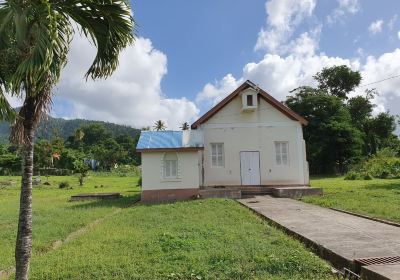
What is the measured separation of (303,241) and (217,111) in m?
13.9

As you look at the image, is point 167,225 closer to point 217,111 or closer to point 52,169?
point 217,111

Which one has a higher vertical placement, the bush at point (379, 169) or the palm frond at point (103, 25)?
the palm frond at point (103, 25)

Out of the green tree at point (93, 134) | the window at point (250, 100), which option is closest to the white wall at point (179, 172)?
the window at point (250, 100)

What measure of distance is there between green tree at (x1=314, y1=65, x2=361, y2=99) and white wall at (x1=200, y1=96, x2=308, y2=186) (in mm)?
38590

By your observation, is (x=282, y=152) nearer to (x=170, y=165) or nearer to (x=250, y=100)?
(x=250, y=100)

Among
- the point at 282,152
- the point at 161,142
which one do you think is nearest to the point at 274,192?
the point at 282,152

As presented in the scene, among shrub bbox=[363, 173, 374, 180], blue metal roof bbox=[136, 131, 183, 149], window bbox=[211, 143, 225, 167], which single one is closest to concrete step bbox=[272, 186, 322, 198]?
window bbox=[211, 143, 225, 167]

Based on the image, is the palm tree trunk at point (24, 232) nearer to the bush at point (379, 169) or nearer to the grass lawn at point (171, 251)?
the grass lawn at point (171, 251)

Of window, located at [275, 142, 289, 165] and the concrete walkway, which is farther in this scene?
window, located at [275, 142, 289, 165]

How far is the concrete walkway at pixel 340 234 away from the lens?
6879mm

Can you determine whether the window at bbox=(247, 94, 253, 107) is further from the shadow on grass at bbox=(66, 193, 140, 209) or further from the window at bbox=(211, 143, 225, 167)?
the shadow on grass at bbox=(66, 193, 140, 209)

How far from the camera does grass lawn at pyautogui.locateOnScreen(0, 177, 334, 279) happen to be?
6.49 m

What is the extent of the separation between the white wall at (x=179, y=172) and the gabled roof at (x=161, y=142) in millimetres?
354

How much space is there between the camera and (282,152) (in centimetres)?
2164
